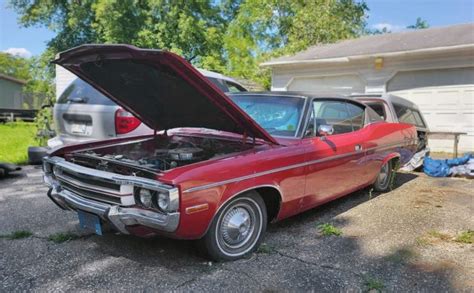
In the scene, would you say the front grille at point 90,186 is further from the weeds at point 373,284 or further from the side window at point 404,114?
the side window at point 404,114

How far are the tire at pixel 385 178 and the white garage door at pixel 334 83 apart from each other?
6.11 metres

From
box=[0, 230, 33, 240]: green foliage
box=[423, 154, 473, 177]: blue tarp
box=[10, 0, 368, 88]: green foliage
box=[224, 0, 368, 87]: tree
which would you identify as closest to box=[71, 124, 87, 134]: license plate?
box=[0, 230, 33, 240]: green foliage

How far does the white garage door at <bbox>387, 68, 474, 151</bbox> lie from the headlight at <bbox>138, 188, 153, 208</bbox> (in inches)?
395

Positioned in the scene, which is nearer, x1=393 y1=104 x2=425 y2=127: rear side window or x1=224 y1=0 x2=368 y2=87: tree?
x1=393 y1=104 x2=425 y2=127: rear side window

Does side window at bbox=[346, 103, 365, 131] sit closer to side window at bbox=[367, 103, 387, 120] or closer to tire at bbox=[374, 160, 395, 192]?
tire at bbox=[374, 160, 395, 192]

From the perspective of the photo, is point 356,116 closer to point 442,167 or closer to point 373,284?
point 373,284

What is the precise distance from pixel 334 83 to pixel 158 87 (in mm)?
10078

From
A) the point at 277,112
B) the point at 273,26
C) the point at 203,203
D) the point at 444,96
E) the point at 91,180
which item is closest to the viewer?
the point at 203,203

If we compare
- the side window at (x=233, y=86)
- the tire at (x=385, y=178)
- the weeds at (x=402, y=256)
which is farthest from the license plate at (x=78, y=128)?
the weeds at (x=402, y=256)

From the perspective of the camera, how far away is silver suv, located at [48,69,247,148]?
5.82 m

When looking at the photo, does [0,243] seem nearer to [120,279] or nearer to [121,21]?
[120,279]

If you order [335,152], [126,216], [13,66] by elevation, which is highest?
[13,66]

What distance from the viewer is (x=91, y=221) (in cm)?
326

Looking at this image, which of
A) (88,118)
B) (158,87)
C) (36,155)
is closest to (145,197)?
(158,87)
